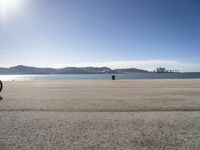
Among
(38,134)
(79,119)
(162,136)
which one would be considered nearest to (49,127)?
(38,134)

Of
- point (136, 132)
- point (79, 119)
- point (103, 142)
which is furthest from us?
point (79, 119)

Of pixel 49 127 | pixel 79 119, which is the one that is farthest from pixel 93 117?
pixel 49 127

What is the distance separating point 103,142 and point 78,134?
86 centimetres

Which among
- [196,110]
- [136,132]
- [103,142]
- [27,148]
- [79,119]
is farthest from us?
[196,110]

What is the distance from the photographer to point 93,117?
7691 mm

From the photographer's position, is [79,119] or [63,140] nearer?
[63,140]

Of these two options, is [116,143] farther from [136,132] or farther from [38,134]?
[38,134]

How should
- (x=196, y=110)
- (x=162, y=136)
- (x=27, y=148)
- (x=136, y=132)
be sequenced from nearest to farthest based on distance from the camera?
(x=27, y=148), (x=162, y=136), (x=136, y=132), (x=196, y=110)

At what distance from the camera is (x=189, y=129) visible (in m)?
6.20

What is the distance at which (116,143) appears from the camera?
504cm

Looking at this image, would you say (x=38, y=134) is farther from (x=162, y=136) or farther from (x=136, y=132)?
(x=162, y=136)

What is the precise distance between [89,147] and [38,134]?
154 cm

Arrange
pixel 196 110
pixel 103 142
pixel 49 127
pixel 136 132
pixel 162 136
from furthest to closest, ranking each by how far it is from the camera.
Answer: pixel 196 110 < pixel 49 127 < pixel 136 132 < pixel 162 136 < pixel 103 142

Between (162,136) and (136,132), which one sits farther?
(136,132)
